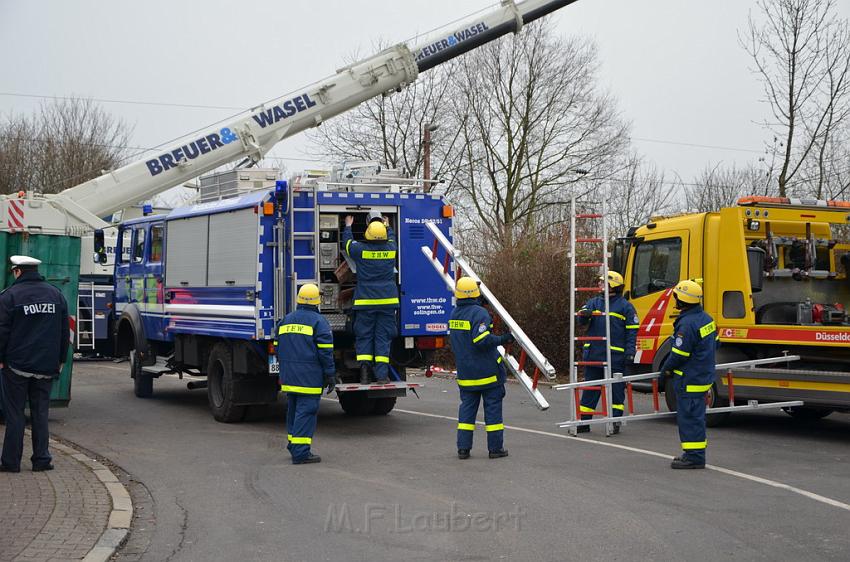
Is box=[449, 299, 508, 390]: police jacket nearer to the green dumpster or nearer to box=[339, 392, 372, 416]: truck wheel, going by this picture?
box=[339, 392, 372, 416]: truck wheel

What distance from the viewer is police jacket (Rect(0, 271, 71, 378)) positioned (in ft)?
29.1

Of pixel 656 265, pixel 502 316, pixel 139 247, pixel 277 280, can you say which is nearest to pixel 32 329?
pixel 277 280

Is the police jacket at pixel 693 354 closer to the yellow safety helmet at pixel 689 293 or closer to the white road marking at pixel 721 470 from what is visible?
the yellow safety helmet at pixel 689 293

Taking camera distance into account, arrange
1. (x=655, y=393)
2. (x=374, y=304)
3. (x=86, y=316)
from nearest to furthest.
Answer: (x=374, y=304) < (x=655, y=393) < (x=86, y=316)

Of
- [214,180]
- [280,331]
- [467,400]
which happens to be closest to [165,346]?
[214,180]

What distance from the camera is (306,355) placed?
9.57 meters

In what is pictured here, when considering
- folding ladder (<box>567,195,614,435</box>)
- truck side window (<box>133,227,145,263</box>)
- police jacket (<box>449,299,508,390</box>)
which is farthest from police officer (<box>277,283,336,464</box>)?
truck side window (<box>133,227,145,263</box>)

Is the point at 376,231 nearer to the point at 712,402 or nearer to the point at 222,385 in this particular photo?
the point at 222,385

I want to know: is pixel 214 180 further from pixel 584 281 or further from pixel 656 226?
pixel 584 281

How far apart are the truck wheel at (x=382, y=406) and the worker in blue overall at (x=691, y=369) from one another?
4589mm

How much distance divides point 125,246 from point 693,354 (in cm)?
978

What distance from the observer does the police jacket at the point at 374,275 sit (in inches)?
442

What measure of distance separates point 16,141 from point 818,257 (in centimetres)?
3285

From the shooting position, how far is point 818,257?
12.5 m
